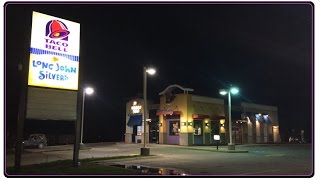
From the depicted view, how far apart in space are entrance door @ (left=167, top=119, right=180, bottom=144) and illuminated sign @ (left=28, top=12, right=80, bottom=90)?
23.7 m

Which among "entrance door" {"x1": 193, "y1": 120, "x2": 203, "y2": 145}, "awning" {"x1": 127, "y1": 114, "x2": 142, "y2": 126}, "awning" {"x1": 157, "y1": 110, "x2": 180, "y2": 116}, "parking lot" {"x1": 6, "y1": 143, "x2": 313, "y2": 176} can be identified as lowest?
"parking lot" {"x1": 6, "y1": 143, "x2": 313, "y2": 176}

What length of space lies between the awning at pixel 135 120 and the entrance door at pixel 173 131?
12.1 ft

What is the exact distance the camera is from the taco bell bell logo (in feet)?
49.8

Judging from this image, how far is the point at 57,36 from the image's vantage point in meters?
15.5

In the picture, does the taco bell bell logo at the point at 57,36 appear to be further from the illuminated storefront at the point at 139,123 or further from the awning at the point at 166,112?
the illuminated storefront at the point at 139,123

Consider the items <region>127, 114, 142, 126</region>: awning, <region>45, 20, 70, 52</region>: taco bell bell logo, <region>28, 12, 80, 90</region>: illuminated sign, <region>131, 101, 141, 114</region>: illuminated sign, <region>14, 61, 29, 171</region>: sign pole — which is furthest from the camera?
<region>131, 101, 141, 114</region>: illuminated sign

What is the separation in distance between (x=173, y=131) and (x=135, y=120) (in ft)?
17.1

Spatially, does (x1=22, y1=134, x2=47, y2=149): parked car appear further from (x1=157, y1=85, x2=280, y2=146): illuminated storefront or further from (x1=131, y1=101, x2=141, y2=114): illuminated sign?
(x1=157, y1=85, x2=280, y2=146): illuminated storefront

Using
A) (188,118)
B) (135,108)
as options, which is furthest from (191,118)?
(135,108)

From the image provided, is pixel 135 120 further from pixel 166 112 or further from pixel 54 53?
pixel 54 53

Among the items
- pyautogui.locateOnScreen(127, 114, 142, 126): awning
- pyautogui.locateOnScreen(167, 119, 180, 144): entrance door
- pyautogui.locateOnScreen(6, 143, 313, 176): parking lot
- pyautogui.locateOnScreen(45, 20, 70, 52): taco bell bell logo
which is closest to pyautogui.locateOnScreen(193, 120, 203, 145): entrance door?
pyautogui.locateOnScreen(167, 119, 180, 144): entrance door

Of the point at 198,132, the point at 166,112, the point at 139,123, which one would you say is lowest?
the point at 198,132

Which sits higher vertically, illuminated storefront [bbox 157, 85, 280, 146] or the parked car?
illuminated storefront [bbox 157, 85, 280, 146]

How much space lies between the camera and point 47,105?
15.3 meters
